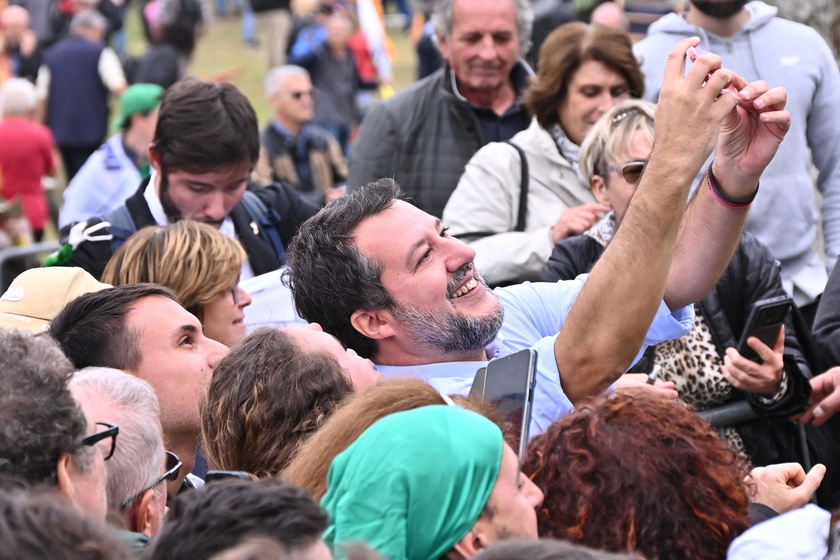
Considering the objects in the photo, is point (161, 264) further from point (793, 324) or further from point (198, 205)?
point (793, 324)

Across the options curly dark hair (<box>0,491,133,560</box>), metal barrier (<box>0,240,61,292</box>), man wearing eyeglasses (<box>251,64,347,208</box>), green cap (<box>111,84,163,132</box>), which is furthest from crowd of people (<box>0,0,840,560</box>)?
man wearing eyeglasses (<box>251,64,347,208</box>)

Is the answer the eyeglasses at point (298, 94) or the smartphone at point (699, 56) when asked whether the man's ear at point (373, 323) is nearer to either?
the smartphone at point (699, 56)

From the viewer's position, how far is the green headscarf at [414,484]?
5.95 feet

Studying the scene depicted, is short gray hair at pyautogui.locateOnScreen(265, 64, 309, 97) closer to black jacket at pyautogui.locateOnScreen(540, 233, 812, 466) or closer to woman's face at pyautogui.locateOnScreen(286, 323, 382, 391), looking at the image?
black jacket at pyautogui.locateOnScreen(540, 233, 812, 466)

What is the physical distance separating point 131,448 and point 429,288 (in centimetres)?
98

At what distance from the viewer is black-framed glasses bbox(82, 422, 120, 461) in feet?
7.00

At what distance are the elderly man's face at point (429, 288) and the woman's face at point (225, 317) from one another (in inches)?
33.2

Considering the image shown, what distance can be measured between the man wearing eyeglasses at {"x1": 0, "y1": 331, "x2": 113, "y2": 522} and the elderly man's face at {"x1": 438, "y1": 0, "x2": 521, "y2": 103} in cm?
333

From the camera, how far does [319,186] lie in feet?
30.3

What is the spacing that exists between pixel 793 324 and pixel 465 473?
94.7 inches

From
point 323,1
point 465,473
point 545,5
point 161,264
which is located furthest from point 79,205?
point 323,1

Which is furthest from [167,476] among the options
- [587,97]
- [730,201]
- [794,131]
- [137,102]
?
[137,102]

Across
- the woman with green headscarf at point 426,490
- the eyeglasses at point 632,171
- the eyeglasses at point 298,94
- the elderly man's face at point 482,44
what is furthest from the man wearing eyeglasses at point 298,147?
the woman with green headscarf at point 426,490

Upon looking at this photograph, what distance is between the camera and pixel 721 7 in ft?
15.5
